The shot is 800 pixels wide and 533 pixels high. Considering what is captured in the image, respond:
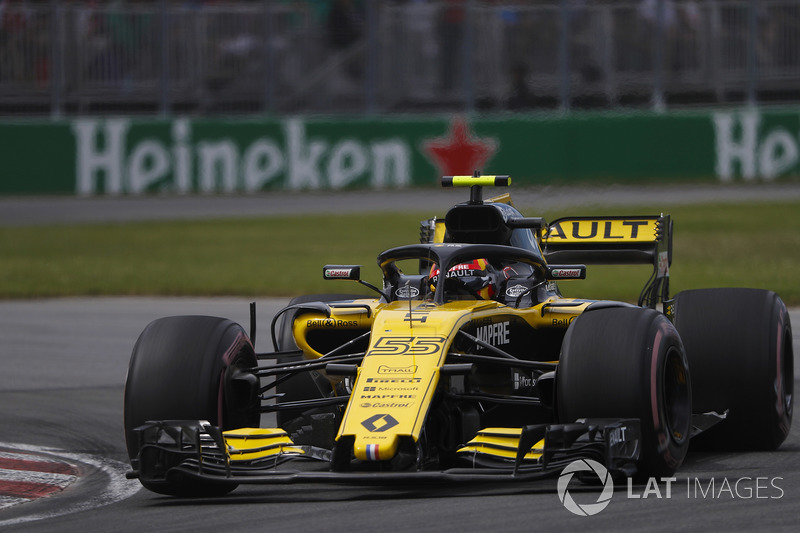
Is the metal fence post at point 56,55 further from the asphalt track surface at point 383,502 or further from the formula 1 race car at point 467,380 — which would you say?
the formula 1 race car at point 467,380

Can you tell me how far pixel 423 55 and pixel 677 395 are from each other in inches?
828

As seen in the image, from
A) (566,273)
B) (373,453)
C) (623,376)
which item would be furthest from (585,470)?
(566,273)

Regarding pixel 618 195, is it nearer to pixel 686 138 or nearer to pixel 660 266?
pixel 686 138

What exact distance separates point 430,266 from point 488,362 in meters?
1.19

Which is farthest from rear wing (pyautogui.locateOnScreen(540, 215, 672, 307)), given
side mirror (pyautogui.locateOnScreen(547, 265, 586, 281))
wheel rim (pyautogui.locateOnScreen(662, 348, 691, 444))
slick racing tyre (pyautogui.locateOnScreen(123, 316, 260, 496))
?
slick racing tyre (pyautogui.locateOnScreen(123, 316, 260, 496))

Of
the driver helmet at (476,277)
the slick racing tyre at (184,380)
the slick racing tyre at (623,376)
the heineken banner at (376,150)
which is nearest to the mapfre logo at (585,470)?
the slick racing tyre at (623,376)

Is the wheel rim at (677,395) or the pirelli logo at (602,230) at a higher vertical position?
the pirelli logo at (602,230)

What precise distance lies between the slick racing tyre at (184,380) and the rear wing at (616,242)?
111 inches

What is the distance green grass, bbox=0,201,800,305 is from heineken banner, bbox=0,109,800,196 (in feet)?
4.57

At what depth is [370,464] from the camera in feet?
20.4

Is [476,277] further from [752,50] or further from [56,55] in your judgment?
[56,55]

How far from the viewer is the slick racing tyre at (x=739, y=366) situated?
7.74 metres

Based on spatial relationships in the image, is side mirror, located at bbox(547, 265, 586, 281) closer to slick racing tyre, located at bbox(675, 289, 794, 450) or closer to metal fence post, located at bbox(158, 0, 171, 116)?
slick racing tyre, located at bbox(675, 289, 794, 450)

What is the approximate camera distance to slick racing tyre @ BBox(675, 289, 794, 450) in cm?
774
